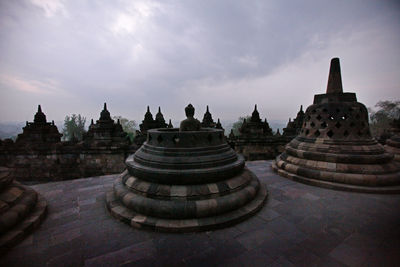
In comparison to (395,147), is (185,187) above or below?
below

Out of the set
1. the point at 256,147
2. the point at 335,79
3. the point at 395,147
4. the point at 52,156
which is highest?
the point at 335,79

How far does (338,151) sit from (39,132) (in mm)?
15648

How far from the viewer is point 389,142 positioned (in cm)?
709

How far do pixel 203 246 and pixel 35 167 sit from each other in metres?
13.0

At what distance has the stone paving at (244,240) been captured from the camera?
2.29m

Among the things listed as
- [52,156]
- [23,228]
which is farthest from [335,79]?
[52,156]

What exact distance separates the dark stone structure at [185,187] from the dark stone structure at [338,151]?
7.10 ft

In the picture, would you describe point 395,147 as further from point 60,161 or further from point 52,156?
point 52,156

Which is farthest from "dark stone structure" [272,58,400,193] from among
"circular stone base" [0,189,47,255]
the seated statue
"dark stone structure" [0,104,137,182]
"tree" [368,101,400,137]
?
"tree" [368,101,400,137]

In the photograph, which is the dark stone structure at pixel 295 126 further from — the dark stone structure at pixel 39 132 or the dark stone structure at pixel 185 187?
the dark stone structure at pixel 39 132

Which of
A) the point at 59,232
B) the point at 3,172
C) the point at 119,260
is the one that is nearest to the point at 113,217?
the point at 59,232

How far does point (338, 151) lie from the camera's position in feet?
17.0

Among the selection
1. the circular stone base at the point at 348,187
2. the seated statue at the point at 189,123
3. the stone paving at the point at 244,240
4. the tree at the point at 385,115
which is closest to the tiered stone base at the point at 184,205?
the stone paving at the point at 244,240

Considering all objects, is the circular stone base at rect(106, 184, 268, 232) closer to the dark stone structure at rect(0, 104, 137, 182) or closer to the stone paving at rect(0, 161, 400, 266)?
the stone paving at rect(0, 161, 400, 266)
